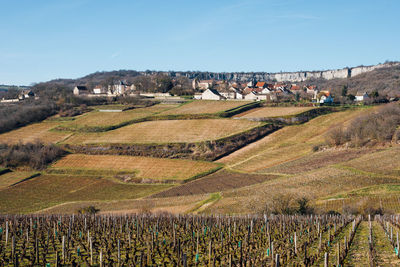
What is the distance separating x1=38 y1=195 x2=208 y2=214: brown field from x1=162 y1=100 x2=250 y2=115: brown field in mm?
54962

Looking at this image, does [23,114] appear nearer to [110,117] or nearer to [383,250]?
[110,117]

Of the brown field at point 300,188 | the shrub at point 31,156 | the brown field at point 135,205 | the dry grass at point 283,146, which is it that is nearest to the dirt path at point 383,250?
the brown field at point 300,188

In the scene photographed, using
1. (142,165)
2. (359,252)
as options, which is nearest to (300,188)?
(359,252)

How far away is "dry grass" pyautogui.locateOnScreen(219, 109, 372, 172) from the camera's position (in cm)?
7144

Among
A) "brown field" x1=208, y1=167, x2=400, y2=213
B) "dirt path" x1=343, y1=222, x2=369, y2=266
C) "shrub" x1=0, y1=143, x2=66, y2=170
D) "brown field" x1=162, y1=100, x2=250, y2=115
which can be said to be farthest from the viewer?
"brown field" x1=162, y1=100, x2=250, y2=115

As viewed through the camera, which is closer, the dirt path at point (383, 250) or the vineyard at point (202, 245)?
the dirt path at point (383, 250)

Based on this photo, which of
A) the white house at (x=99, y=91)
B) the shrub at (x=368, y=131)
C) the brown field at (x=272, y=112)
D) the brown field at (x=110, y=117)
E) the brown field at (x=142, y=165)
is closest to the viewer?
the brown field at (x=142, y=165)

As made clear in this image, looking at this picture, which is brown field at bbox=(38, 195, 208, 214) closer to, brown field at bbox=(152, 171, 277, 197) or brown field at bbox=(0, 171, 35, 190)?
brown field at bbox=(152, 171, 277, 197)

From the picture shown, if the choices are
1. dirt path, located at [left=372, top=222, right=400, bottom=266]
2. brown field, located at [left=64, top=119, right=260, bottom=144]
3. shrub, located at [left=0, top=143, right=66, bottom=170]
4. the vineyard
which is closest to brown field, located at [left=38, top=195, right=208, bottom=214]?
the vineyard

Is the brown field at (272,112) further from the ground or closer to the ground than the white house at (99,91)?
closer to the ground

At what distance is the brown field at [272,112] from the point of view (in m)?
101

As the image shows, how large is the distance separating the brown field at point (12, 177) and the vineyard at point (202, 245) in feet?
127

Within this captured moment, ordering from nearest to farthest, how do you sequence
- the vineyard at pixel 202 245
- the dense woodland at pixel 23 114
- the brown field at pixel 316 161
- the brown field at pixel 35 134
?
the vineyard at pixel 202 245 → the brown field at pixel 316 161 → the brown field at pixel 35 134 → the dense woodland at pixel 23 114

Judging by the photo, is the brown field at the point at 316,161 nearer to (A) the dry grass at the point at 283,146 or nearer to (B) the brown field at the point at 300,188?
(A) the dry grass at the point at 283,146
